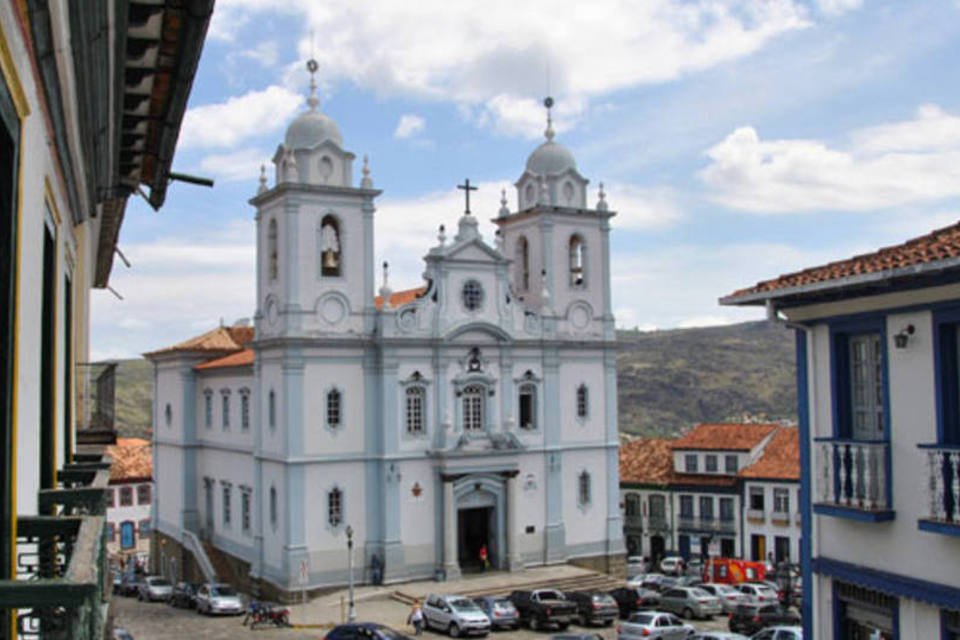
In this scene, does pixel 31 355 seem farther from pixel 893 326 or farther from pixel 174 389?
pixel 174 389

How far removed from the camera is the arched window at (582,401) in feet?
138

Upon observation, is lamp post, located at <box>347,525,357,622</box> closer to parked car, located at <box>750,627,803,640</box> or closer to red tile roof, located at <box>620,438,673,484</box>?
parked car, located at <box>750,627,803,640</box>

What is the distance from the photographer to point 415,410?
1513 inches

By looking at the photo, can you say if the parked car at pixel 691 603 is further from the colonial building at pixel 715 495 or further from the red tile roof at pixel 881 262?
the red tile roof at pixel 881 262

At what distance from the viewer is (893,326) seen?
9734mm

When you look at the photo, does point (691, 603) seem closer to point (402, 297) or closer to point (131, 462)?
point (402, 297)

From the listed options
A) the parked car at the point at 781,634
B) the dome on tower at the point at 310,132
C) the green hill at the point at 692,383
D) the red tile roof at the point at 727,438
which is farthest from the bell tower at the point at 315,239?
the green hill at the point at 692,383

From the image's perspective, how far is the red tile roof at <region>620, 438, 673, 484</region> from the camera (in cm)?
5272

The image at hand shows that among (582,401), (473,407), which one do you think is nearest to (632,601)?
(473,407)

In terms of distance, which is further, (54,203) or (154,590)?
(154,590)

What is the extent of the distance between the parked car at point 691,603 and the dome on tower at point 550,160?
16927 millimetres

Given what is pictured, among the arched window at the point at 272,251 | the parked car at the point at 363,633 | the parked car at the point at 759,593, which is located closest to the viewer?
the parked car at the point at 363,633

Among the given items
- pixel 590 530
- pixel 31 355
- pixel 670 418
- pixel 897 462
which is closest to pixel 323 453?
pixel 590 530

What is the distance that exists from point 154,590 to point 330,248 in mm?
14791
